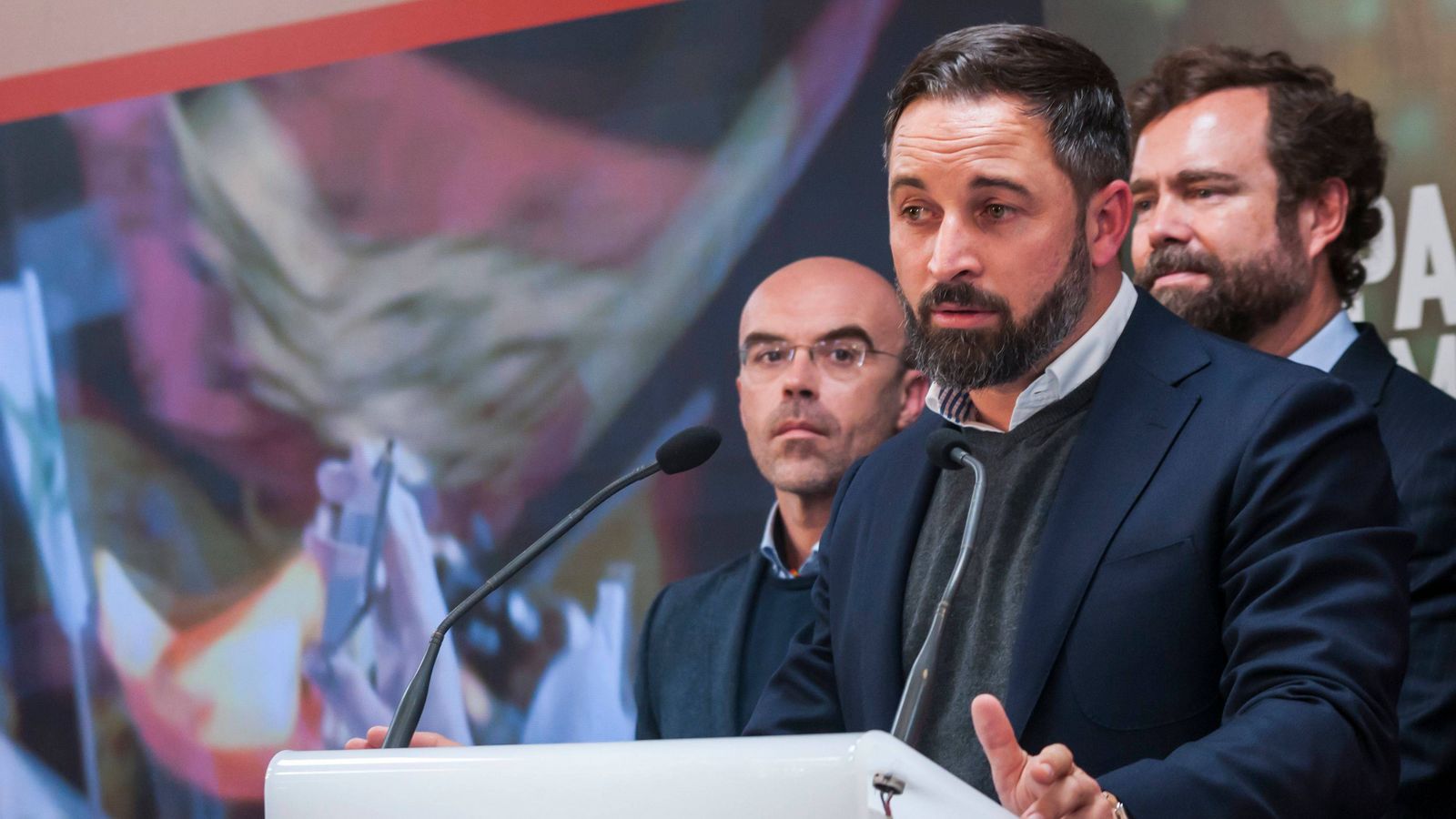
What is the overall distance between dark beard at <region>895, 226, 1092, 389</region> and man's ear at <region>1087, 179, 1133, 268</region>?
25mm

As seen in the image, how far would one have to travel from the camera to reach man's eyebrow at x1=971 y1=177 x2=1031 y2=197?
1806mm

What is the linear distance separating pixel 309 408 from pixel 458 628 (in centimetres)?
74

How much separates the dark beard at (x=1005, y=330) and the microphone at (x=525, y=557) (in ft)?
1.15

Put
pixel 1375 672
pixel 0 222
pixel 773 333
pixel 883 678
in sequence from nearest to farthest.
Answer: pixel 1375 672, pixel 883 678, pixel 773 333, pixel 0 222

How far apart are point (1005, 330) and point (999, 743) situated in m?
0.71

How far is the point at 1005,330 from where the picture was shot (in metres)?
1.84

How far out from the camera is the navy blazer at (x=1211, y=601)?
1.44 m

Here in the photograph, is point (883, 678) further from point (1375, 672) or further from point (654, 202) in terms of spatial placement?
point (654, 202)

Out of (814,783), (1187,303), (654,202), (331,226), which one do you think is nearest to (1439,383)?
(1187,303)

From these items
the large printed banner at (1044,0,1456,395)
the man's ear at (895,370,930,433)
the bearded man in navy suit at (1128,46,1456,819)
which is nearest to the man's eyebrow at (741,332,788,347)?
the man's ear at (895,370,930,433)

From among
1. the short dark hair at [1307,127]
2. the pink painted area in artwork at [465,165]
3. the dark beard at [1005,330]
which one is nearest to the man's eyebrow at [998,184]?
the dark beard at [1005,330]

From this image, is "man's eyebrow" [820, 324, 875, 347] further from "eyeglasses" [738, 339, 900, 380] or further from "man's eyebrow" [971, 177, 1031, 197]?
"man's eyebrow" [971, 177, 1031, 197]

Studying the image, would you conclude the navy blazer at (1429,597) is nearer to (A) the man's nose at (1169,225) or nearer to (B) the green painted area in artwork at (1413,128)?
(A) the man's nose at (1169,225)

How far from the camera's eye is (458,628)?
144 inches
